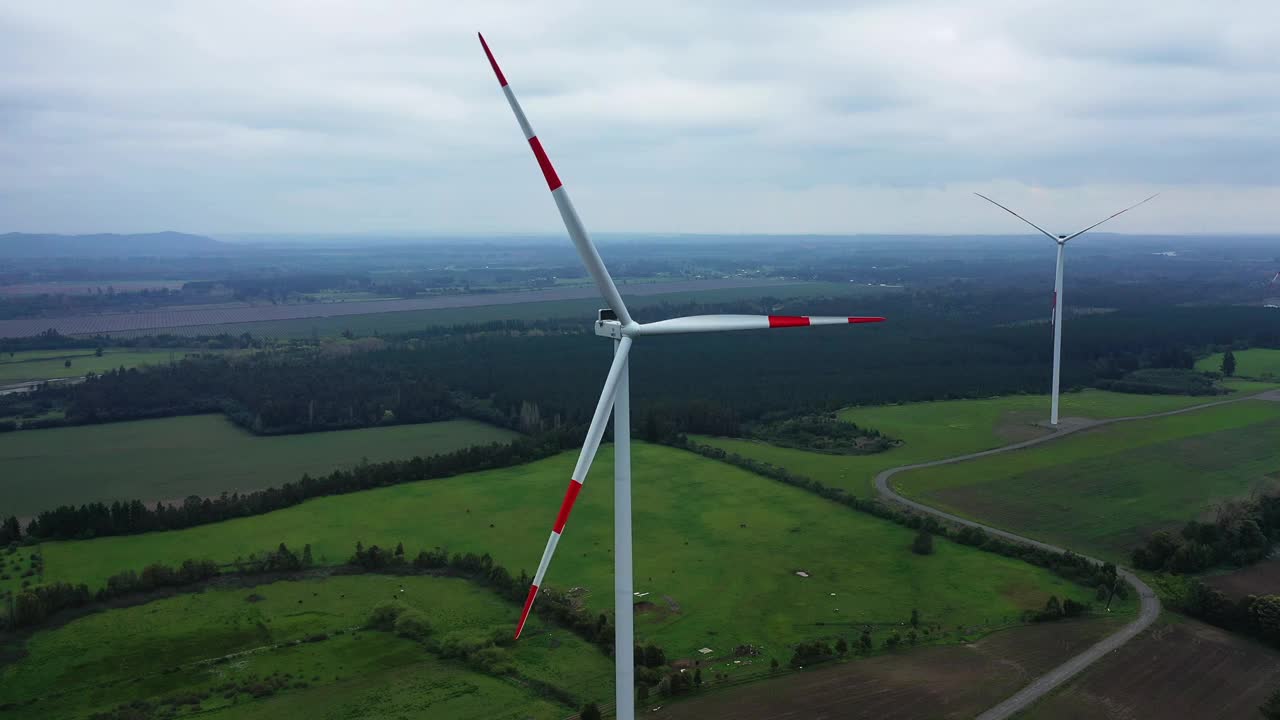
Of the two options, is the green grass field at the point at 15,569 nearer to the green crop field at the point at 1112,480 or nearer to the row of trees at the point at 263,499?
the row of trees at the point at 263,499

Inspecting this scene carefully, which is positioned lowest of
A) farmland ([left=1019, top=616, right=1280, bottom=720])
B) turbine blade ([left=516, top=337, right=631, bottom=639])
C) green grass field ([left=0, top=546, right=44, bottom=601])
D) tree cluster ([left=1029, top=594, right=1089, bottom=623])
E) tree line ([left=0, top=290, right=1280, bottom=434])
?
farmland ([left=1019, top=616, right=1280, bottom=720])

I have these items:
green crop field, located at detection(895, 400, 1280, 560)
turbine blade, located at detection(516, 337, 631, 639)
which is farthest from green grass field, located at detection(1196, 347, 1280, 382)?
turbine blade, located at detection(516, 337, 631, 639)

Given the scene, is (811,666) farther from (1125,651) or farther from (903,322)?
(903,322)

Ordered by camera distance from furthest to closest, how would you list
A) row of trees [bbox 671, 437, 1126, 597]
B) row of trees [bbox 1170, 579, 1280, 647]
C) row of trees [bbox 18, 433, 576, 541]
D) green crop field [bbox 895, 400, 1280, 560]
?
green crop field [bbox 895, 400, 1280, 560] < row of trees [bbox 18, 433, 576, 541] < row of trees [bbox 671, 437, 1126, 597] < row of trees [bbox 1170, 579, 1280, 647]

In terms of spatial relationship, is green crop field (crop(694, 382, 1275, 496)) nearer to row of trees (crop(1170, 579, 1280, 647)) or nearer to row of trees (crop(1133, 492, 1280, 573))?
row of trees (crop(1133, 492, 1280, 573))

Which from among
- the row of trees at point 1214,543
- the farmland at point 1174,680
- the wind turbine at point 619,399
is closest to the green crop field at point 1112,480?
the row of trees at point 1214,543

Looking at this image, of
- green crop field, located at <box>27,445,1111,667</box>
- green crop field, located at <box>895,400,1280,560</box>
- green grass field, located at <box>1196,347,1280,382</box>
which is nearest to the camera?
green crop field, located at <box>27,445,1111,667</box>

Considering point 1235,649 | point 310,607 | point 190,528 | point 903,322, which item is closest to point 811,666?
point 1235,649

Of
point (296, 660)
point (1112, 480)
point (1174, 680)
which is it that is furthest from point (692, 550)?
point (1112, 480)
